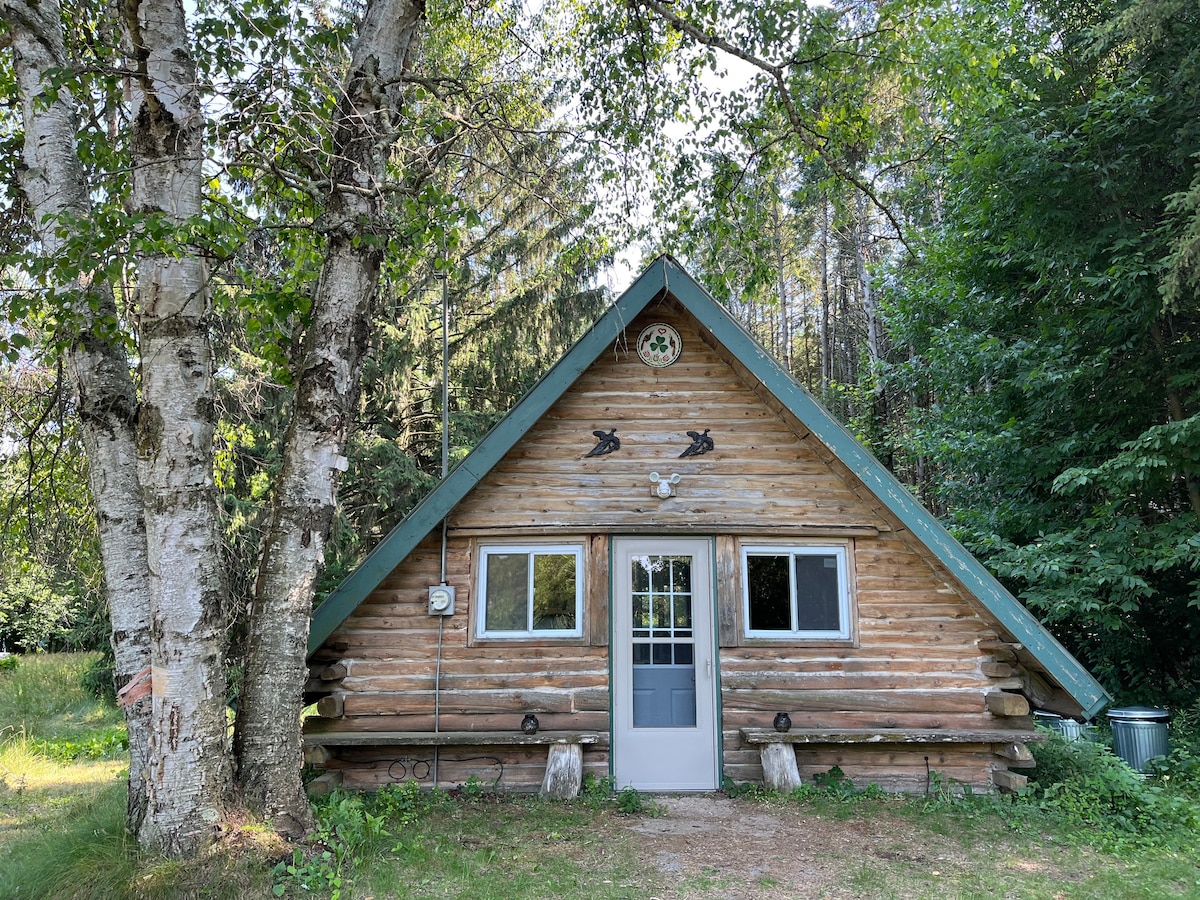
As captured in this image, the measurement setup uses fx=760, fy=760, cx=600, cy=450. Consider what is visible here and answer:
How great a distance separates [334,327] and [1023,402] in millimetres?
9445

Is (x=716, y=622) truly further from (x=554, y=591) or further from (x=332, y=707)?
(x=332, y=707)

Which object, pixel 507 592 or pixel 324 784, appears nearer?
pixel 324 784

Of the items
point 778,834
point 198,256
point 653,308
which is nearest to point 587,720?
point 778,834

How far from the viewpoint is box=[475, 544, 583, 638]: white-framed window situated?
675cm

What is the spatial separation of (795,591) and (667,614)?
3.84 ft

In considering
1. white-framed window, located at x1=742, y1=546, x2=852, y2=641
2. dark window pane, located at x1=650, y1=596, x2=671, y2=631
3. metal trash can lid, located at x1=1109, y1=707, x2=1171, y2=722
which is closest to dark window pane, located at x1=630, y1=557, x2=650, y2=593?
dark window pane, located at x1=650, y1=596, x2=671, y2=631

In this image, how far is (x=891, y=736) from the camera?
6340mm

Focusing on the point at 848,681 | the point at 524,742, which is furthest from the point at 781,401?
the point at 524,742

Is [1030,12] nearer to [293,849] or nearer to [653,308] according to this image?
[653,308]

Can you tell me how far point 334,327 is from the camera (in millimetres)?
4930

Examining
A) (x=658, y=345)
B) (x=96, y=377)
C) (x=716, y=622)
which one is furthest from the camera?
(x=658, y=345)

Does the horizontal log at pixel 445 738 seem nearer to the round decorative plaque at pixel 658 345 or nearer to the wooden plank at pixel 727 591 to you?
the wooden plank at pixel 727 591

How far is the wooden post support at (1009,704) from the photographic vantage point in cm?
631

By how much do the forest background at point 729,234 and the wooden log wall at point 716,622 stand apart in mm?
1379
